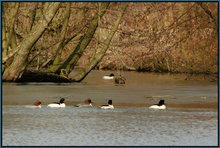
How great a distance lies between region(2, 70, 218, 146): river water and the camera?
51.2 feet

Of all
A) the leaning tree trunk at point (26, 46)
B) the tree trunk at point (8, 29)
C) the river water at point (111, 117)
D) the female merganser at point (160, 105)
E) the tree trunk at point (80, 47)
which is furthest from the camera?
the tree trunk at point (80, 47)

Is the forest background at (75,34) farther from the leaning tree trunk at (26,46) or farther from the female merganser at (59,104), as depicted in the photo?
the female merganser at (59,104)

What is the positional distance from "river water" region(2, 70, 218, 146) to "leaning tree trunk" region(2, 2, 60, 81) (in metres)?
0.94

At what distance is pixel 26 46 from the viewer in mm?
28969

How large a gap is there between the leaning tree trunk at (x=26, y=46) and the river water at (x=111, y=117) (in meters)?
0.94

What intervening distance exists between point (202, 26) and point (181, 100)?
2.68m

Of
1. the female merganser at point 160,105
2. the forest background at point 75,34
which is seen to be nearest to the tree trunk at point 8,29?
the forest background at point 75,34

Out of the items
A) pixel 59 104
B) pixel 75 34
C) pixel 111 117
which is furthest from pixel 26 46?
pixel 111 117

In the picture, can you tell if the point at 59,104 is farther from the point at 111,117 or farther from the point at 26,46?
the point at 26,46

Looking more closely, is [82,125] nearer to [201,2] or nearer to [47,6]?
[201,2]

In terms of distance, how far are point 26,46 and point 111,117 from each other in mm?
Answer: 10195

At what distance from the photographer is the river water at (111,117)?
15.6m

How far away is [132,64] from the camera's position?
42.3m

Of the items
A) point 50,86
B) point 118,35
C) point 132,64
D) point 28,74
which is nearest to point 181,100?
point 50,86
